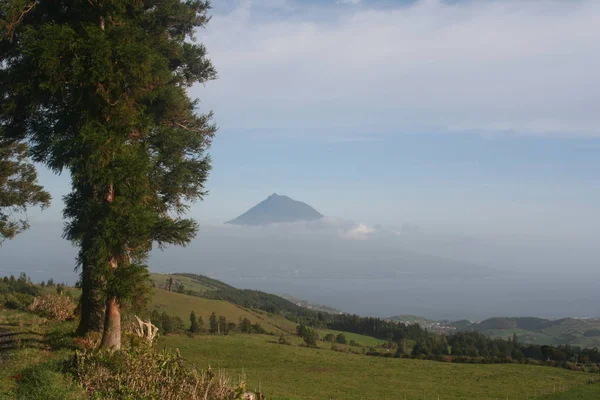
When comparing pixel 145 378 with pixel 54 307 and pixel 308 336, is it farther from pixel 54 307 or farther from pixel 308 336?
pixel 308 336

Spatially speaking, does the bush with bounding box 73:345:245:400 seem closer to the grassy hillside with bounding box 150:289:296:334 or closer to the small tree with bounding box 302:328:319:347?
the small tree with bounding box 302:328:319:347

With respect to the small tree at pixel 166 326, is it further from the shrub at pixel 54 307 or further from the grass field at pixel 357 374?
the shrub at pixel 54 307

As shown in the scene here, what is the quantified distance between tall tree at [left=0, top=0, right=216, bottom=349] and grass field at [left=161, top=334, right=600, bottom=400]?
9.12 meters

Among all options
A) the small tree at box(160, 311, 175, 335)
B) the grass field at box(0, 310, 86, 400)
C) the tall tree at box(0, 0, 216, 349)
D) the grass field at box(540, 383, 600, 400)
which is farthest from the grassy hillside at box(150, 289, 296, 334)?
the tall tree at box(0, 0, 216, 349)

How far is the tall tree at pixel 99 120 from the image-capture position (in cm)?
1201

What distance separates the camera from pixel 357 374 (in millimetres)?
28812

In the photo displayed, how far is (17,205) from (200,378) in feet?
74.6

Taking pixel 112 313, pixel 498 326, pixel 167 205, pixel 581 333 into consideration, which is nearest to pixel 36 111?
pixel 167 205

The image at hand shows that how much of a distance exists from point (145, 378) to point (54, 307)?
12.8 metres

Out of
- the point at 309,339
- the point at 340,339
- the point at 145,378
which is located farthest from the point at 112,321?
the point at 340,339

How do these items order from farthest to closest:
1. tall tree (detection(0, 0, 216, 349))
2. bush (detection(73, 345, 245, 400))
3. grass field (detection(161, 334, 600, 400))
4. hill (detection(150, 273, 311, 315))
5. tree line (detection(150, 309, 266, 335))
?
hill (detection(150, 273, 311, 315)) < tree line (detection(150, 309, 266, 335)) < grass field (detection(161, 334, 600, 400)) < tall tree (detection(0, 0, 216, 349)) < bush (detection(73, 345, 245, 400))

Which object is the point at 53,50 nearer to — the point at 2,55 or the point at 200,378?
the point at 2,55

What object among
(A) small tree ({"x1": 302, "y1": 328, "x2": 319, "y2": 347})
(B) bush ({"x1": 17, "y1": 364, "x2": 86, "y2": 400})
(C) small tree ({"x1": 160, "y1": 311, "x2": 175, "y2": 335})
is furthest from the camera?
(A) small tree ({"x1": 302, "y1": 328, "x2": 319, "y2": 347})

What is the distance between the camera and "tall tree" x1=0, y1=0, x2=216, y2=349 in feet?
39.4
